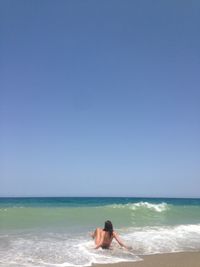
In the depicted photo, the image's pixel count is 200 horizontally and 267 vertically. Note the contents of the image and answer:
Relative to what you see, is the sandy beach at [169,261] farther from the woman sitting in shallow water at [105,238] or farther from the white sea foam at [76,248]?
the woman sitting in shallow water at [105,238]

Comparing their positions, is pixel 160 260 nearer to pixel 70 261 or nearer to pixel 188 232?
pixel 70 261

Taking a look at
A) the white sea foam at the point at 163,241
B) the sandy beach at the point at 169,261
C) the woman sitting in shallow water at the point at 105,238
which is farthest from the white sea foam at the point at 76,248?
the sandy beach at the point at 169,261

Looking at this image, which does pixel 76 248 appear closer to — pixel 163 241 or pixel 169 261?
pixel 169 261

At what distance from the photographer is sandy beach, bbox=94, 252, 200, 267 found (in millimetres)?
7996

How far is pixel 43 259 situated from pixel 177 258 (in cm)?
326

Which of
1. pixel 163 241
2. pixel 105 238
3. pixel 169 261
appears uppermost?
pixel 105 238

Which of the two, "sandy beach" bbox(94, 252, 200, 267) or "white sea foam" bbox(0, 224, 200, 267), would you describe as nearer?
"sandy beach" bbox(94, 252, 200, 267)

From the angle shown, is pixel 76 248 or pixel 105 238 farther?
pixel 105 238

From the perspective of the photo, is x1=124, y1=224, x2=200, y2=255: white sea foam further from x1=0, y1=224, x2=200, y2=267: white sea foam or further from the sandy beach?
the sandy beach

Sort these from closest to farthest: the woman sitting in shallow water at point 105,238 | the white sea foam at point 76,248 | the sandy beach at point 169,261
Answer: the sandy beach at point 169,261 < the white sea foam at point 76,248 < the woman sitting in shallow water at point 105,238

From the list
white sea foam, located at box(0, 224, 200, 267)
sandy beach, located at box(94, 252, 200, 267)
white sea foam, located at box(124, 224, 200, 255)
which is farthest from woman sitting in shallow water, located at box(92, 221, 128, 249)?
sandy beach, located at box(94, 252, 200, 267)

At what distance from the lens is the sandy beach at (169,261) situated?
315 inches

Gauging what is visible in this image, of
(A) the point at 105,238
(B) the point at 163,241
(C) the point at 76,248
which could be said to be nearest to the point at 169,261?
(A) the point at 105,238

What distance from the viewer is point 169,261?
8398 mm
